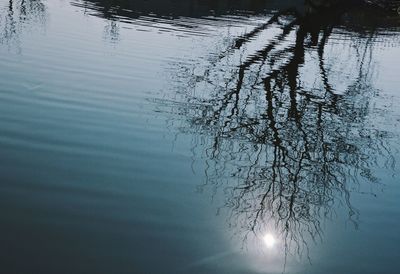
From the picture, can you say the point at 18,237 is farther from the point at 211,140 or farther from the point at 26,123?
the point at 211,140

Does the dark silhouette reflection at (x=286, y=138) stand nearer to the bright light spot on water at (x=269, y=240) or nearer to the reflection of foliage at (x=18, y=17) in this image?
the bright light spot on water at (x=269, y=240)

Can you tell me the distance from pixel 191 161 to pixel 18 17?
1152 inches

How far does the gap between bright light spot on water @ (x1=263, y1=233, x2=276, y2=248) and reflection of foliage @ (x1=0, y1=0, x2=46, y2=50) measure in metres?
20.0

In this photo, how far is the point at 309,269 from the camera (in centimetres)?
793

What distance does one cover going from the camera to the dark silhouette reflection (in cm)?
1027

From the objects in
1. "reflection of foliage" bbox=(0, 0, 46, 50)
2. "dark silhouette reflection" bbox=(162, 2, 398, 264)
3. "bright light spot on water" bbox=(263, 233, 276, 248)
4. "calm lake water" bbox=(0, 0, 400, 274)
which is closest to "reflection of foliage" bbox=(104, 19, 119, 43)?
"calm lake water" bbox=(0, 0, 400, 274)

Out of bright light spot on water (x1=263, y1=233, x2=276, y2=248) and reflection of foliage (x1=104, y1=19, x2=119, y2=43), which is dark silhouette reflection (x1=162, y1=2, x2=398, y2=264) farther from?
reflection of foliage (x1=104, y1=19, x2=119, y2=43)

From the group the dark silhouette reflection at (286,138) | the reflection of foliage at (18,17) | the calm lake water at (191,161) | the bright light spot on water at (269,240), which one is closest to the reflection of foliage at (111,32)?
the calm lake water at (191,161)

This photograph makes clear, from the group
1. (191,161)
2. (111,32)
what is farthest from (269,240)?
(111,32)

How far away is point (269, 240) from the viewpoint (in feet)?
28.9

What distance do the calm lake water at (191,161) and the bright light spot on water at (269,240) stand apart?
0.12 ft

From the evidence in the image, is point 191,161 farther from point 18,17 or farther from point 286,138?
point 18,17

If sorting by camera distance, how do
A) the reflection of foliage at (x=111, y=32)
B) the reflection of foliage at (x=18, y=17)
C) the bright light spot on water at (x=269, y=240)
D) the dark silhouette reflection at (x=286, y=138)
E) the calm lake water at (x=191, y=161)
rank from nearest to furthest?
the calm lake water at (x=191, y=161)
the bright light spot on water at (x=269, y=240)
the dark silhouette reflection at (x=286, y=138)
the reflection of foliage at (x=18, y=17)
the reflection of foliage at (x=111, y=32)

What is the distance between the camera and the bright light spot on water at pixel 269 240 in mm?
8634
